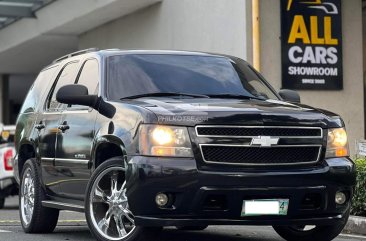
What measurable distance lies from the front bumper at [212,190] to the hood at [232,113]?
359mm

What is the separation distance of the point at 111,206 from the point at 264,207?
4.30ft

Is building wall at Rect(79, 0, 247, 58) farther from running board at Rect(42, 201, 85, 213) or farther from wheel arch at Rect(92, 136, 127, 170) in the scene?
wheel arch at Rect(92, 136, 127, 170)

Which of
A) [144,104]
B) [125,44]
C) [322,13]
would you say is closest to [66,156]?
[144,104]

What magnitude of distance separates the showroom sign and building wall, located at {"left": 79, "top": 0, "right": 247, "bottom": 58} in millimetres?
821

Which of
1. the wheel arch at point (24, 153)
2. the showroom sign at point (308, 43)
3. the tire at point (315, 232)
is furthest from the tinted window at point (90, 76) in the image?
the showroom sign at point (308, 43)

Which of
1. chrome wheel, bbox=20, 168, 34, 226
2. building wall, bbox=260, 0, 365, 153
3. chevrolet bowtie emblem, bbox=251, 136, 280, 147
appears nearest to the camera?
chevrolet bowtie emblem, bbox=251, 136, 280, 147

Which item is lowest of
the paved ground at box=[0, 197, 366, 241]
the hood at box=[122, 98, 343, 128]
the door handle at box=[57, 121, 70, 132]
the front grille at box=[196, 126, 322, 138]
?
the paved ground at box=[0, 197, 366, 241]

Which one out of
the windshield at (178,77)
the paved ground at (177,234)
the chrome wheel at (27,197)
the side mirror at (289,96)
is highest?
the windshield at (178,77)

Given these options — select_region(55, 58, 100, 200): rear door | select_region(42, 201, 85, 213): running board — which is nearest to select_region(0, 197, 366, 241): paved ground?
select_region(42, 201, 85, 213): running board

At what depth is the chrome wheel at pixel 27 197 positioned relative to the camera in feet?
30.2

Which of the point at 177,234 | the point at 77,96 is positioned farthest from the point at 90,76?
the point at 177,234

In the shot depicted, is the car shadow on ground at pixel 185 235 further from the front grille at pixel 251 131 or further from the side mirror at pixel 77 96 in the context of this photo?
the front grille at pixel 251 131

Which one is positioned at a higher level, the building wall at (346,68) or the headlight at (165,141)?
the building wall at (346,68)

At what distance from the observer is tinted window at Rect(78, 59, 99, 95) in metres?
8.16
